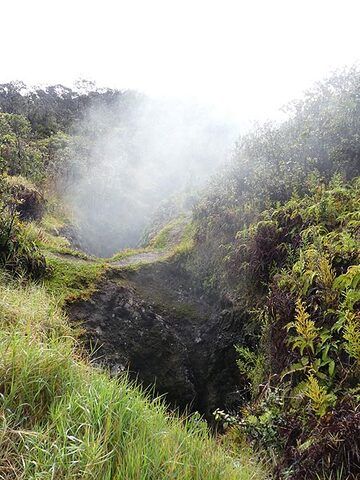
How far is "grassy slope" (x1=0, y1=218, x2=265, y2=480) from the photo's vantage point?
7.53ft

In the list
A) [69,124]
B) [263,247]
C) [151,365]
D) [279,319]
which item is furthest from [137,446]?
[69,124]

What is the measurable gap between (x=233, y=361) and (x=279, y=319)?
1680 mm

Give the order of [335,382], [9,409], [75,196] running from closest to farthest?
[9,409]
[335,382]
[75,196]

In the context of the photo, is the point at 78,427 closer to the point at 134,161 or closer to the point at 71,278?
the point at 71,278

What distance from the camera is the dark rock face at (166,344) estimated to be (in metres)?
5.75

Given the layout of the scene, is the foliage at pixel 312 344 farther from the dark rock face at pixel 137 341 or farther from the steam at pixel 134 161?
the steam at pixel 134 161

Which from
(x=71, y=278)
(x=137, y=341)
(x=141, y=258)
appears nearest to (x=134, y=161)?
(x=141, y=258)

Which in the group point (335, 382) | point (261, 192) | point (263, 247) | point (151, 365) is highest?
point (261, 192)

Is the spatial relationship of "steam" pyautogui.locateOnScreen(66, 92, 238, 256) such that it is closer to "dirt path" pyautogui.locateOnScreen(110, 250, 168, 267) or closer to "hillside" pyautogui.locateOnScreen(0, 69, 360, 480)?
"hillside" pyautogui.locateOnScreen(0, 69, 360, 480)

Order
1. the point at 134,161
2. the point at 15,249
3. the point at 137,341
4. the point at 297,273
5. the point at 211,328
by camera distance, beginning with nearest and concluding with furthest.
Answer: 1. the point at 297,273
2. the point at 15,249
3. the point at 137,341
4. the point at 211,328
5. the point at 134,161

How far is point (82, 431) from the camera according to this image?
256 centimetres

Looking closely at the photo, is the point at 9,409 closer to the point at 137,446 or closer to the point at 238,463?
the point at 137,446

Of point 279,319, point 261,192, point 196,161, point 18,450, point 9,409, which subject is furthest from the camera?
point 196,161

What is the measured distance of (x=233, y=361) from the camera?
605 centimetres
